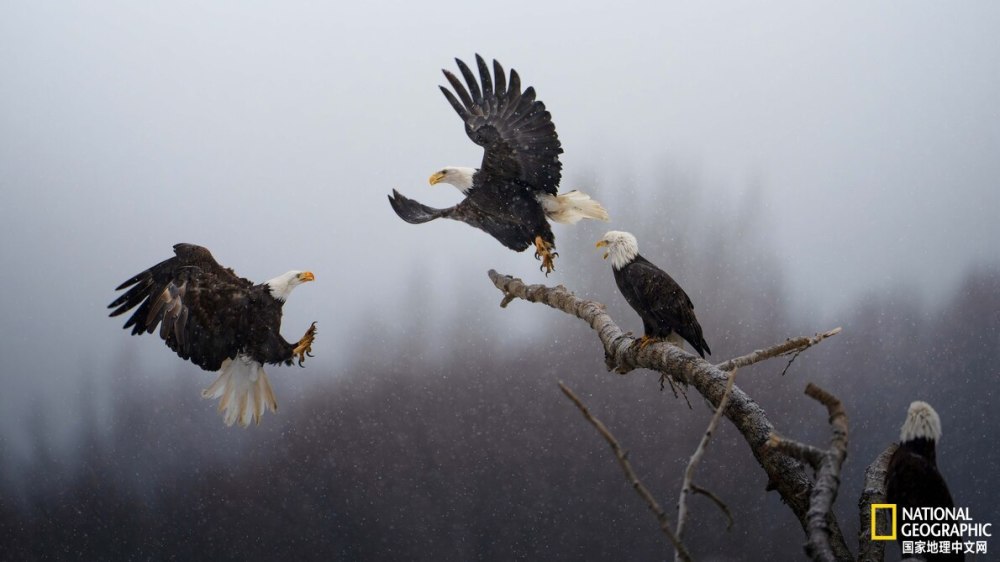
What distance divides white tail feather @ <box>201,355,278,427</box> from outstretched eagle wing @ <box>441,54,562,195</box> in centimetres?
148

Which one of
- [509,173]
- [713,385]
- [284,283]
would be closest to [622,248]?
[509,173]

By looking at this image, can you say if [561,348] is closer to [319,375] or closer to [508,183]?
[319,375]

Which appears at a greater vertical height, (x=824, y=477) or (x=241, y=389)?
(x=241, y=389)

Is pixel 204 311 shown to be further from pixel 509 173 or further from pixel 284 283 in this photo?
pixel 509 173

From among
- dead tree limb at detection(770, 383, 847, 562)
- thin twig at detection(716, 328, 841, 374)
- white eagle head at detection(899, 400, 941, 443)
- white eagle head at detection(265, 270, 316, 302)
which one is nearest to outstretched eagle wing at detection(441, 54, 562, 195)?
white eagle head at detection(265, 270, 316, 302)

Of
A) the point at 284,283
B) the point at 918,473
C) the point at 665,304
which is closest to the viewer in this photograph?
the point at 918,473

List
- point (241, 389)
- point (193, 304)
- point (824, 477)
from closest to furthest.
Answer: point (824, 477) < point (193, 304) < point (241, 389)

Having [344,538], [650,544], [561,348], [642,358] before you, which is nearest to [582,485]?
[650,544]

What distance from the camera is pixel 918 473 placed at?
6.23 feet

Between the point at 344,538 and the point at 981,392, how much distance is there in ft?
17.0

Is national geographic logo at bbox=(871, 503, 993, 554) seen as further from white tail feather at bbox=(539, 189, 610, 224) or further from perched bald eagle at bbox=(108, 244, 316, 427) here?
perched bald eagle at bbox=(108, 244, 316, 427)

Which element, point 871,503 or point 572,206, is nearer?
point 871,503

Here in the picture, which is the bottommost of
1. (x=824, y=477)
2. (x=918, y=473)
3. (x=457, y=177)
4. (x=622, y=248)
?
(x=824, y=477)

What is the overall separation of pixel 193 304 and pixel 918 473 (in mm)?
2648
